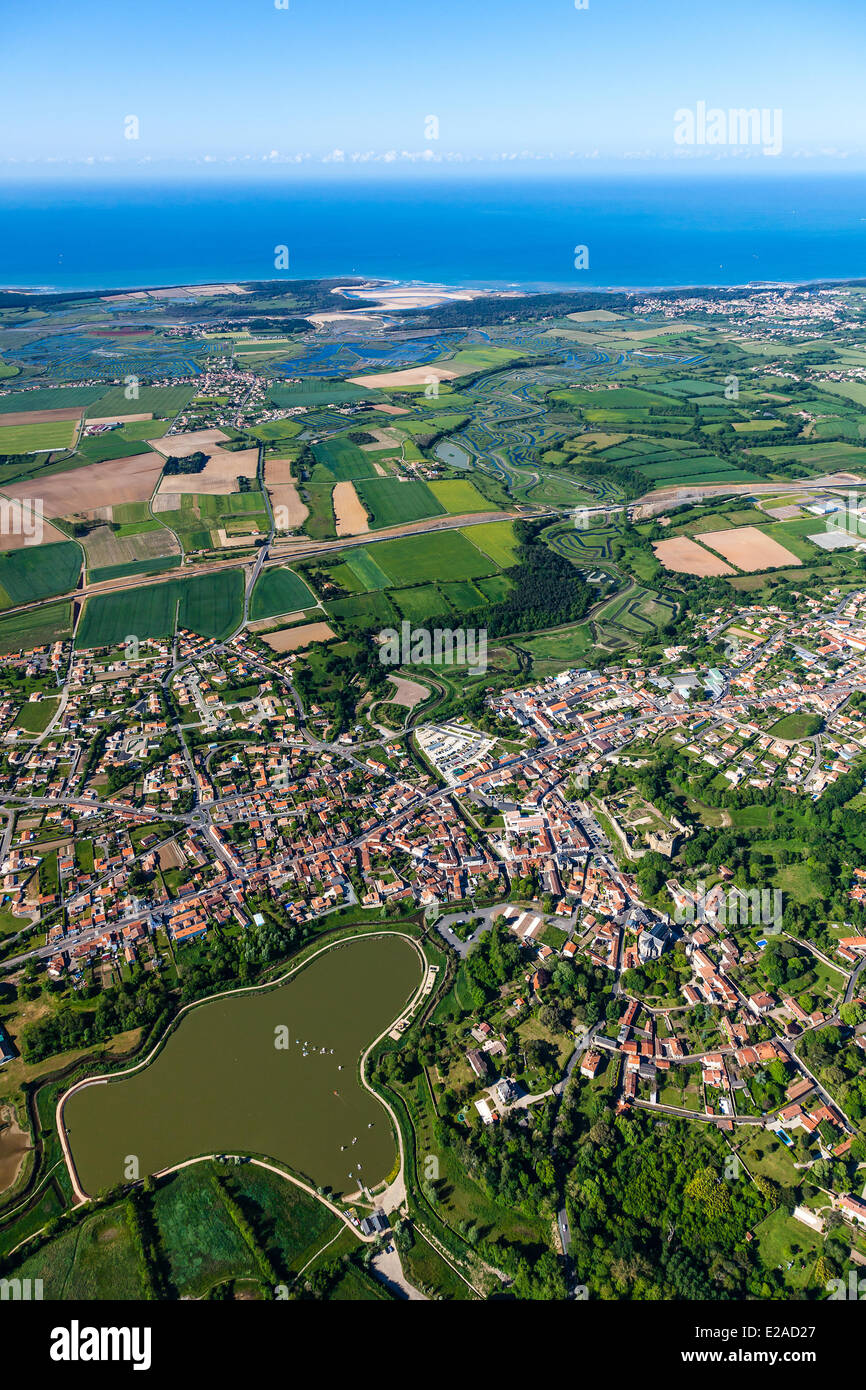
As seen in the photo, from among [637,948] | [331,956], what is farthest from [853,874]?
[331,956]

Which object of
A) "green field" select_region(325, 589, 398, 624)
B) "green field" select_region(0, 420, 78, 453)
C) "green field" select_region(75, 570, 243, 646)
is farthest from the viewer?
"green field" select_region(0, 420, 78, 453)

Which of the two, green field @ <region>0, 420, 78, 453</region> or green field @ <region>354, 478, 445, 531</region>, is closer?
green field @ <region>354, 478, 445, 531</region>

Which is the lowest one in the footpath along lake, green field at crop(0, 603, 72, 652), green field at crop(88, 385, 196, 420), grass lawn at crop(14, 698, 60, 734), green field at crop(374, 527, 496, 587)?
the footpath along lake

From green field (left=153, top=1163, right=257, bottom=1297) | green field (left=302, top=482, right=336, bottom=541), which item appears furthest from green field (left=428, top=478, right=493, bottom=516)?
green field (left=153, top=1163, right=257, bottom=1297)

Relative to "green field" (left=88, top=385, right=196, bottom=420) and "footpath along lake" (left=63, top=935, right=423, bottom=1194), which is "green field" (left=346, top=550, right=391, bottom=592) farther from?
"green field" (left=88, top=385, right=196, bottom=420)

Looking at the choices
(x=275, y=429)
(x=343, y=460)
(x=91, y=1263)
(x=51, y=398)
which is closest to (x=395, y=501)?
(x=343, y=460)

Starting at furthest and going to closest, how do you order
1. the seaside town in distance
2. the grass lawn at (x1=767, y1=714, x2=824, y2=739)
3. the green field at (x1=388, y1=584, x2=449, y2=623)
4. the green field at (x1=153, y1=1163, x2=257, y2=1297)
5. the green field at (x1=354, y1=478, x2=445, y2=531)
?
the green field at (x1=354, y1=478, x2=445, y2=531) < the green field at (x1=388, y1=584, x2=449, y2=623) < the grass lawn at (x1=767, y1=714, x2=824, y2=739) < the seaside town in distance < the green field at (x1=153, y1=1163, x2=257, y2=1297)

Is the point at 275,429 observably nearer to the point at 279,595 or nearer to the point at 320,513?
the point at 320,513
